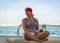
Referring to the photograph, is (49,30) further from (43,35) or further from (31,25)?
(43,35)

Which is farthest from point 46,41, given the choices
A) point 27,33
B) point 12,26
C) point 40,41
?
point 12,26

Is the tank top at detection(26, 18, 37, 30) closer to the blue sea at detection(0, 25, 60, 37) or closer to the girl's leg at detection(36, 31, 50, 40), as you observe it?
the girl's leg at detection(36, 31, 50, 40)

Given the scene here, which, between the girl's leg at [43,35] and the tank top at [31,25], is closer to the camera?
the girl's leg at [43,35]

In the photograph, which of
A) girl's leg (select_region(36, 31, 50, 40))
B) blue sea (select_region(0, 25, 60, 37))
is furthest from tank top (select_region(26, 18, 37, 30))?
blue sea (select_region(0, 25, 60, 37))

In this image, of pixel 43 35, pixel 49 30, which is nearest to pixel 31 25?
pixel 43 35

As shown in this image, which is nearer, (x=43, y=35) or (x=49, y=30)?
(x=43, y=35)

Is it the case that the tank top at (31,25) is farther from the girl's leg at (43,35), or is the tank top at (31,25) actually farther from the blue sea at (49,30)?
the blue sea at (49,30)

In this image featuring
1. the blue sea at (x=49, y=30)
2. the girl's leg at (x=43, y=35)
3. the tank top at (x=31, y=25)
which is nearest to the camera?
the girl's leg at (x=43, y=35)

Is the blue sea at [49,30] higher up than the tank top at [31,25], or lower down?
lower down

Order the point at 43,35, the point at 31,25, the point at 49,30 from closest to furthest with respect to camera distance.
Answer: the point at 43,35, the point at 31,25, the point at 49,30

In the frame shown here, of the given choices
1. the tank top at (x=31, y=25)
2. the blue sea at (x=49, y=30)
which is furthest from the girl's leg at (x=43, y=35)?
the blue sea at (x=49, y=30)

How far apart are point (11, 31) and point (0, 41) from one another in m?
0.59

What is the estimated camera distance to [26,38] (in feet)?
13.6

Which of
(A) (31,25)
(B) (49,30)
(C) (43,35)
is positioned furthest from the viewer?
(B) (49,30)
